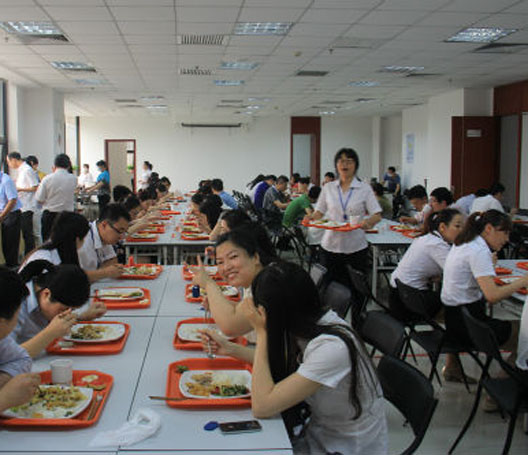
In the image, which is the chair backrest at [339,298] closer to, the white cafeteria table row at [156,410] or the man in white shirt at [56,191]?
the white cafeteria table row at [156,410]

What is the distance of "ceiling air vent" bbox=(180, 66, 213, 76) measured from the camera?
8.73 metres

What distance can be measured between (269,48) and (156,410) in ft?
20.2

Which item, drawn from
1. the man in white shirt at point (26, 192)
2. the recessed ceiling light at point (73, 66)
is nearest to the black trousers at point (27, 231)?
the man in white shirt at point (26, 192)

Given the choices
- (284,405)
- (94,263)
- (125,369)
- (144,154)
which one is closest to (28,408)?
(125,369)

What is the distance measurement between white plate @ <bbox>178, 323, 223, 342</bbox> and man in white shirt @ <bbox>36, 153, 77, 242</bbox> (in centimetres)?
521

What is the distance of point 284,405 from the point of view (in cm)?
162

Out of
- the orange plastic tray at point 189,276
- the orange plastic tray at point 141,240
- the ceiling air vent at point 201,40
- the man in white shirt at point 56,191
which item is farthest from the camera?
the man in white shirt at point 56,191

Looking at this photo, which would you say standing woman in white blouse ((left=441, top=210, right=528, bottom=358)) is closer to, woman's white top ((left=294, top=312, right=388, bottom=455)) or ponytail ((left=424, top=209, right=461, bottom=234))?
ponytail ((left=424, top=209, right=461, bottom=234))

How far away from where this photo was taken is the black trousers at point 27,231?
762cm

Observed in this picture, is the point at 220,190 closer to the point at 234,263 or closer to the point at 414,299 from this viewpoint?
the point at 414,299

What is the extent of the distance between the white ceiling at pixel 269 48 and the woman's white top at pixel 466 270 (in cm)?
288

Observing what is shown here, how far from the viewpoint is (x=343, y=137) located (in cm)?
1795

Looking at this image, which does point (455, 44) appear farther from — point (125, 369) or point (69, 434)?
point (69, 434)

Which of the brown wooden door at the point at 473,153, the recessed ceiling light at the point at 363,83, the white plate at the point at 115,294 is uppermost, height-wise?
the recessed ceiling light at the point at 363,83
